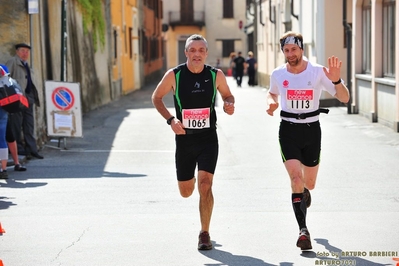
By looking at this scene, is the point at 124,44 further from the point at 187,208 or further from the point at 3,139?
the point at 187,208

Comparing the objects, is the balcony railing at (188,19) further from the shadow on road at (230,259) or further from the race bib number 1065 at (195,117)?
the shadow on road at (230,259)

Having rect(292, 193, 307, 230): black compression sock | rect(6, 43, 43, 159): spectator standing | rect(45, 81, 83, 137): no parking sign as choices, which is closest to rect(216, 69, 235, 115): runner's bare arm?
rect(292, 193, 307, 230): black compression sock

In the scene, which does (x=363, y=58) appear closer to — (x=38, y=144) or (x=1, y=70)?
(x=38, y=144)

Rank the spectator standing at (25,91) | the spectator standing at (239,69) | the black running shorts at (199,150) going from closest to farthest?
1. the black running shorts at (199,150)
2. the spectator standing at (25,91)
3. the spectator standing at (239,69)

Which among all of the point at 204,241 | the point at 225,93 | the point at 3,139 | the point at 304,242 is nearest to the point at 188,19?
the point at 3,139

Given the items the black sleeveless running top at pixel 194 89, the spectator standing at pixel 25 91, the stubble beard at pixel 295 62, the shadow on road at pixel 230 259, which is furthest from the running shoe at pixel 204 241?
the spectator standing at pixel 25 91

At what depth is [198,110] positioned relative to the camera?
26.4 ft

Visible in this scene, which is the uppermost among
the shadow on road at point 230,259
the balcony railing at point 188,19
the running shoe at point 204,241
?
the balcony railing at point 188,19

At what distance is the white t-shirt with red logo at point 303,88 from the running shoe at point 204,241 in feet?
4.30

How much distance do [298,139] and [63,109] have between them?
9.39m

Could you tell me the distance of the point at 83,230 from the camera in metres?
8.72

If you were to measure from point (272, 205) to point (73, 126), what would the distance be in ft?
24.7

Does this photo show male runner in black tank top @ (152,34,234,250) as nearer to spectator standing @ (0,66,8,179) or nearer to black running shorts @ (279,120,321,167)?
black running shorts @ (279,120,321,167)

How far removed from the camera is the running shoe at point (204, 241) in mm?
7703
